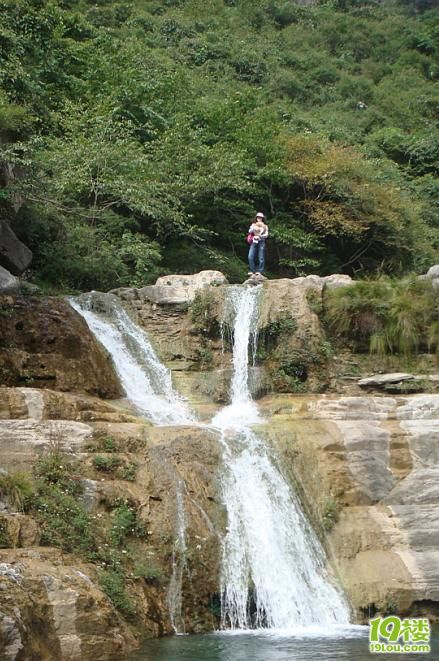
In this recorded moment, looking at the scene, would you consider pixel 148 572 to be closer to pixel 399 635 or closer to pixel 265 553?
pixel 265 553

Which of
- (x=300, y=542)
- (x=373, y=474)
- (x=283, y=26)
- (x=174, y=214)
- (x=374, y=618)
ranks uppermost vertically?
(x=283, y=26)

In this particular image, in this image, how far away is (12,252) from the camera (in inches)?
763

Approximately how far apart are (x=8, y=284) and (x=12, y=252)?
2.79 metres

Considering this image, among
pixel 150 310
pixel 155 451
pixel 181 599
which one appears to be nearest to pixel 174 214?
pixel 150 310

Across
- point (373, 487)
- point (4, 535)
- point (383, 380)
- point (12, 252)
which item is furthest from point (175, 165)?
point (4, 535)

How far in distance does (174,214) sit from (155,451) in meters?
10.5

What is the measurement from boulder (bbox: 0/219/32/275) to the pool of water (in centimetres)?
1074

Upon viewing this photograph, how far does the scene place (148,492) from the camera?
12258mm

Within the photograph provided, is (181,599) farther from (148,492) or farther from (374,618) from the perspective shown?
(374,618)

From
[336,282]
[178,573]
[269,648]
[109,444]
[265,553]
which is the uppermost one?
[336,282]

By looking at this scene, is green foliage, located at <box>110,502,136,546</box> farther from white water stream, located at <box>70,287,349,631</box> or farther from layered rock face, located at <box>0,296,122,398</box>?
layered rock face, located at <box>0,296,122,398</box>

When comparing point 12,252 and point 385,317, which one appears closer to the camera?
point 385,317

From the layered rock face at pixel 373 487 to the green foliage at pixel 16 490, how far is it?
14.0 feet

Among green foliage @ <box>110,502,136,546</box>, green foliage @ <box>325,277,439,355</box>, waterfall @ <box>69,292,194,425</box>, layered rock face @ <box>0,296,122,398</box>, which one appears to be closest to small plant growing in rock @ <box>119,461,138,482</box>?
green foliage @ <box>110,502,136,546</box>
